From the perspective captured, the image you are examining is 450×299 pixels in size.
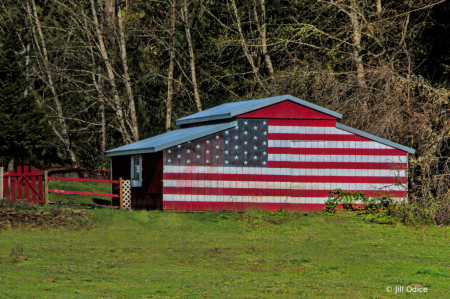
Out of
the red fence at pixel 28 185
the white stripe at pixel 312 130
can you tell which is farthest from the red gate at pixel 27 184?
the white stripe at pixel 312 130

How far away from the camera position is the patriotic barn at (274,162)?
21266mm

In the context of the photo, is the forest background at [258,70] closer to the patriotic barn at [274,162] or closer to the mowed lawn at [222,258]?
the patriotic barn at [274,162]

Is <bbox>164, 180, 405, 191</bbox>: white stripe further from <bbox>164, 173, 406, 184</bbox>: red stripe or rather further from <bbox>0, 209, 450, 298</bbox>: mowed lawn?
<bbox>0, 209, 450, 298</bbox>: mowed lawn

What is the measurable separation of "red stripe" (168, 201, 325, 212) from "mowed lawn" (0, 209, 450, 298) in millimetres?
1275

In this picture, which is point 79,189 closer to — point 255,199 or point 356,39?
point 255,199

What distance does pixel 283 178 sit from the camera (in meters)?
21.5

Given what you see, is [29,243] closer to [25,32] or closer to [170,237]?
[170,237]


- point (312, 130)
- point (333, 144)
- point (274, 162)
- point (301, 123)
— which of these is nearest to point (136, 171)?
point (274, 162)

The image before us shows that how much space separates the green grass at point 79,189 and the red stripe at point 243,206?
6168 mm

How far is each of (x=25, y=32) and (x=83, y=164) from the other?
418 inches

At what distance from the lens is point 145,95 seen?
141 feet

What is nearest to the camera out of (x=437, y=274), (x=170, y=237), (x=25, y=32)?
(x=437, y=274)

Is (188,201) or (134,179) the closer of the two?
(188,201)

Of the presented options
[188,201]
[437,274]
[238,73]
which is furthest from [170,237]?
[238,73]
